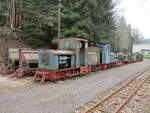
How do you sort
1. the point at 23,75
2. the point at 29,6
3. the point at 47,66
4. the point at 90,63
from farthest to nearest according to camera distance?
1. the point at 29,6
2. the point at 90,63
3. the point at 23,75
4. the point at 47,66

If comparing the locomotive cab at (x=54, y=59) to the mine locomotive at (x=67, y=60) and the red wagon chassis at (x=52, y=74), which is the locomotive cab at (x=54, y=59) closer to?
the mine locomotive at (x=67, y=60)

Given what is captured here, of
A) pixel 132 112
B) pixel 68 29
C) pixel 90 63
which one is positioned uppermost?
pixel 68 29

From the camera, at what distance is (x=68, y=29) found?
19.7 m

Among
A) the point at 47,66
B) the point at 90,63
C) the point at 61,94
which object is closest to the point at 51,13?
the point at 90,63

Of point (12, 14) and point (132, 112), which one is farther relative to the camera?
point (12, 14)

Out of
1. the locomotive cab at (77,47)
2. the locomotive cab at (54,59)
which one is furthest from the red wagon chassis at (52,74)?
the locomotive cab at (77,47)

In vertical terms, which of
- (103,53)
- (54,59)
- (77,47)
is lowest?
(54,59)

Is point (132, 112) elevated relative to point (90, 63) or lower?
lower

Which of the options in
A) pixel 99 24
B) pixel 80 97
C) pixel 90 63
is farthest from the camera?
pixel 99 24

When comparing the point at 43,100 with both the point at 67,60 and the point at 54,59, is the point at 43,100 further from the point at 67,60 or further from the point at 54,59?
the point at 67,60

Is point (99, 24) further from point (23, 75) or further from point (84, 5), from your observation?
point (23, 75)

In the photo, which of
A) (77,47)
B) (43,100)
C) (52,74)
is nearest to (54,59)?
(52,74)

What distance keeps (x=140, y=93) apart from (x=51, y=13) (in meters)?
16.2

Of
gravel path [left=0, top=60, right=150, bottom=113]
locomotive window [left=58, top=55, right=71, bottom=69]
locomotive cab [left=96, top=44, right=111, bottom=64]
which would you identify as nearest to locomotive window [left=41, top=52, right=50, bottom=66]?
locomotive window [left=58, top=55, right=71, bottom=69]
